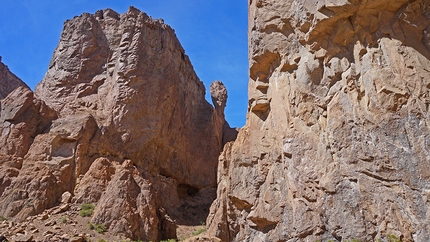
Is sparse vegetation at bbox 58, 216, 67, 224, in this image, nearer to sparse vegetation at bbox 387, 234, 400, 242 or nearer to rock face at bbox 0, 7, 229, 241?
rock face at bbox 0, 7, 229, 241

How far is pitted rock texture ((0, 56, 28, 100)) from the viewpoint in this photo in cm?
4441

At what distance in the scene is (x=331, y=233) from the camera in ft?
46.3

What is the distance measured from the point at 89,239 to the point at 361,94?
1697 centimetres

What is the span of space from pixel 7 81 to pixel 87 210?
95.4 feet

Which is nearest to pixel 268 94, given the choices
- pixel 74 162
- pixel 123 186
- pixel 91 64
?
pixel 123 186

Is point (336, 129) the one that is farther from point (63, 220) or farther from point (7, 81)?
point (7, 81)

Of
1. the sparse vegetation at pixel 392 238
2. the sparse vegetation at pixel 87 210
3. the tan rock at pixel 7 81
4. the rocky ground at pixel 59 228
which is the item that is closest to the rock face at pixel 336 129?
the sparse vegetation at pixel 392 238

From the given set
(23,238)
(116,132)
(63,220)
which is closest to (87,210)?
(63,220)

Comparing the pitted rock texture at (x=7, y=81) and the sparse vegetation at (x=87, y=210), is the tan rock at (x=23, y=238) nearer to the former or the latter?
the sparse vegetation at (x=87, y=210)

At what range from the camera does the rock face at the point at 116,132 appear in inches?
1008

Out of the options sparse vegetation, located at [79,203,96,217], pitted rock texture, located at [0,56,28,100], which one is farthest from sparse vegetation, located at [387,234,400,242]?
pitted rock texture, located at [0,56,28,100]

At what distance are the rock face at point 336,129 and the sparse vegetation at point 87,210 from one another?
9.78m

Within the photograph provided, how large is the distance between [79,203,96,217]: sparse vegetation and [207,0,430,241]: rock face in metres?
9.78

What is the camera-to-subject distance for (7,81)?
45594 millimetres
